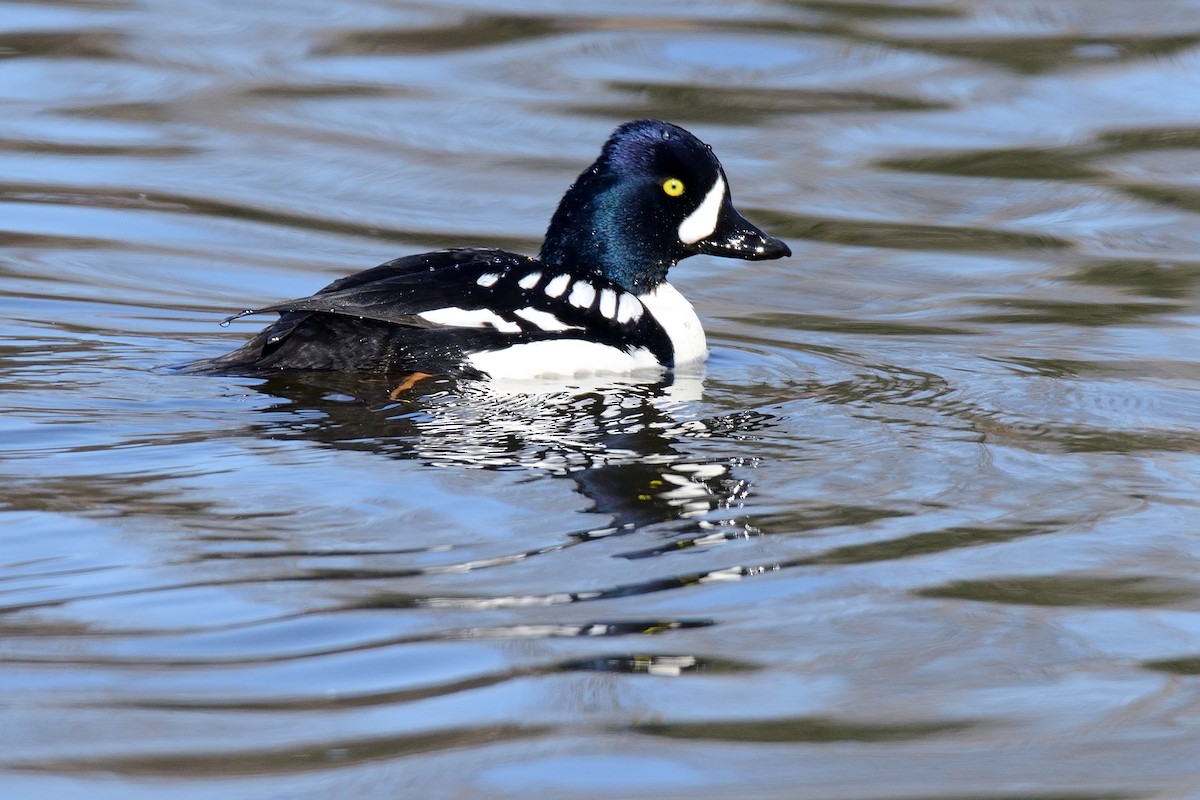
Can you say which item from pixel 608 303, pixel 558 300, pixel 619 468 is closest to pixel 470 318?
pixel 558 300

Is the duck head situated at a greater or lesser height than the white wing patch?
greater

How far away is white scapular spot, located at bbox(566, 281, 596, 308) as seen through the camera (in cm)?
694

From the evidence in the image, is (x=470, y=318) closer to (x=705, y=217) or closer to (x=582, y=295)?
(x=582, y=295)

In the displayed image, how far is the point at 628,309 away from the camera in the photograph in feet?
23.5

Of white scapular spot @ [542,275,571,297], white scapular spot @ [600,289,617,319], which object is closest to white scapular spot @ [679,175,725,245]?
white scapular spot @ [600,289,617,319]

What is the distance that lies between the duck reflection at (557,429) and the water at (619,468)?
0.07 ft

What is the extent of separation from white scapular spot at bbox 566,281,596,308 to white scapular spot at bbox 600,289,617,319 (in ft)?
0.14

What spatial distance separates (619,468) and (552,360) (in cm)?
115

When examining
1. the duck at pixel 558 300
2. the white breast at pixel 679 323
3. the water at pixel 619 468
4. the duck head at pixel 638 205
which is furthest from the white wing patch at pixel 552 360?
the duck head at pixel 638 205

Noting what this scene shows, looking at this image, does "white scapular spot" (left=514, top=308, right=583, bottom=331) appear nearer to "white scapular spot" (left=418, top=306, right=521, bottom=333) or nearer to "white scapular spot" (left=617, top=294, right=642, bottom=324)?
"white scapular spot" (left=418, top=306, right=521, bottom=333)

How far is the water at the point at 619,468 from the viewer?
150 inches

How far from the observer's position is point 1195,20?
13352 millimetres

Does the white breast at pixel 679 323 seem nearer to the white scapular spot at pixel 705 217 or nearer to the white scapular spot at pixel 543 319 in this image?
the white scapular spot at pixel 705 217

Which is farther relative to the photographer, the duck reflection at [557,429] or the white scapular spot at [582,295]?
the white scapular spot at [582,295]
